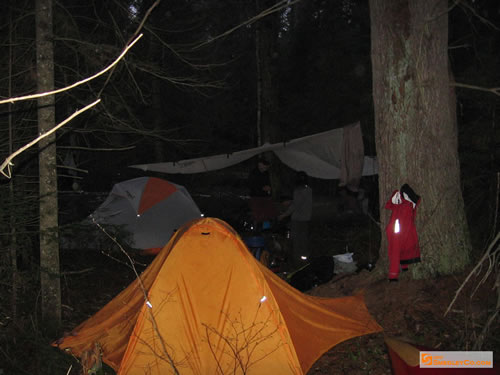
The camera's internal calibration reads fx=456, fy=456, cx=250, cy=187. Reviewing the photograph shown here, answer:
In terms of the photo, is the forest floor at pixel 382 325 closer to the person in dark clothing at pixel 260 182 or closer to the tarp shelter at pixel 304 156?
the person in dark clothing at pixel 260 182

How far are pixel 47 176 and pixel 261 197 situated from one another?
446 centimetres

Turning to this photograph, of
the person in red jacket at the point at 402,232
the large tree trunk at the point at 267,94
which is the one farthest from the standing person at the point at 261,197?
the person in red jacket at the point at 402,232

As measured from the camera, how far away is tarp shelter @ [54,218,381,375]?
4.17 metres

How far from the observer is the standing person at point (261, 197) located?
8.60 metres

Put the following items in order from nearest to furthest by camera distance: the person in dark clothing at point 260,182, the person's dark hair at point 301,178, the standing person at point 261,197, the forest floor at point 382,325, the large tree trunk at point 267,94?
the forest floor at point 382,325 < the person's dark hair at point 301,178 < the standing person at point 261,197 < the person in dark clothing at point 260,182 < the large tree trunk at point 267,94

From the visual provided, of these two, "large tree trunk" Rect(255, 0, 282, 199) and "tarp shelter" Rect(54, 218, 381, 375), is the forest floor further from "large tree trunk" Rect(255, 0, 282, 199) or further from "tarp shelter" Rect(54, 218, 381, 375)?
"large tree trunk" Rect(255, 0, 282, 199)

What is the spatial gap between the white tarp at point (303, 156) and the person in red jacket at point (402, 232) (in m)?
4.02

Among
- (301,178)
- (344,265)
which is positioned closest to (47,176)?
(301,178)

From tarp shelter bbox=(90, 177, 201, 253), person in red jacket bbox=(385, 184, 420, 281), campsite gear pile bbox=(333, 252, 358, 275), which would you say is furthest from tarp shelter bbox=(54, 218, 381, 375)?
tarp shelter bbox=(90, 177, 201, 253)

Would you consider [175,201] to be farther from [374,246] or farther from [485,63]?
[485,63]

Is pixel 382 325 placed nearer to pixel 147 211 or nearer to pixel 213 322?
pixel 213 322

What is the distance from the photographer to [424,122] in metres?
4.77

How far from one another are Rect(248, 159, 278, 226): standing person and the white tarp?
0.56 meters

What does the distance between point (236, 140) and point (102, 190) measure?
7673 millimetres
